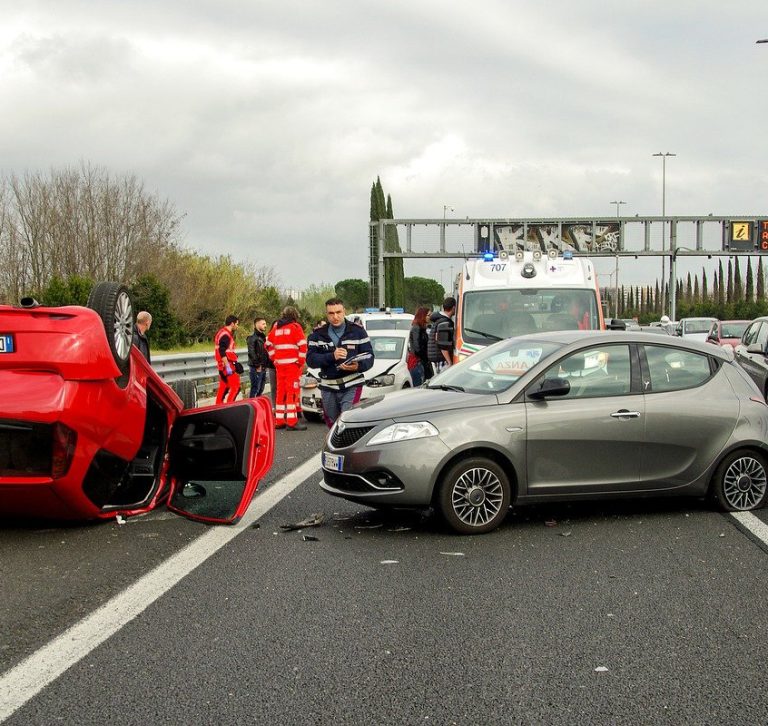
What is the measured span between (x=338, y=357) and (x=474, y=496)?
339 centimetres

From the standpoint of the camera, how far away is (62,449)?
21.7ft

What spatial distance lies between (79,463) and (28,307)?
1.06 m

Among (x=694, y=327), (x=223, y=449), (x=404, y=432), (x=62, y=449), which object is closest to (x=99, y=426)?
(x=62, y=449)

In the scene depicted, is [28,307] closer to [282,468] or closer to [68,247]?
[282,468]

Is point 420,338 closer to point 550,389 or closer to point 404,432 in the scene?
point 550,389

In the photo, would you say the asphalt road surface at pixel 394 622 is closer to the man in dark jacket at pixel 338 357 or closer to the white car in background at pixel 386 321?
the man in dark jacket at pixel 338 357

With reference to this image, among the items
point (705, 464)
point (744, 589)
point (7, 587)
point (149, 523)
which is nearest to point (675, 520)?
point (705, 464)

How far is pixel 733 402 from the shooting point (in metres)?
8.27

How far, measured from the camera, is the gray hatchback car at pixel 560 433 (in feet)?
24.3

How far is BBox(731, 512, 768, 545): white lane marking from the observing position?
7383mm

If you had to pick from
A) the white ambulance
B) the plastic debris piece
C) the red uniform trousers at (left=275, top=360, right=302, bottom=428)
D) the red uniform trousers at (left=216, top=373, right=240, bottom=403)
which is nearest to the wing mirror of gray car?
the plastic debris piece

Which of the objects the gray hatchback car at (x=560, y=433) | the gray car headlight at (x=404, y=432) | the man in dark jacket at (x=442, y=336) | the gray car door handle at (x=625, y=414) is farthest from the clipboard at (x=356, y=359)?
the gray car door handle at (x=625, y=414)

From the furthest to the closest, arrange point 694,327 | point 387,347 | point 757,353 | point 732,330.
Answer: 1. point 694,327
2. point 732,330
3. point 387,347
4. point 757,353

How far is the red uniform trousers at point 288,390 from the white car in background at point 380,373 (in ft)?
0.96
